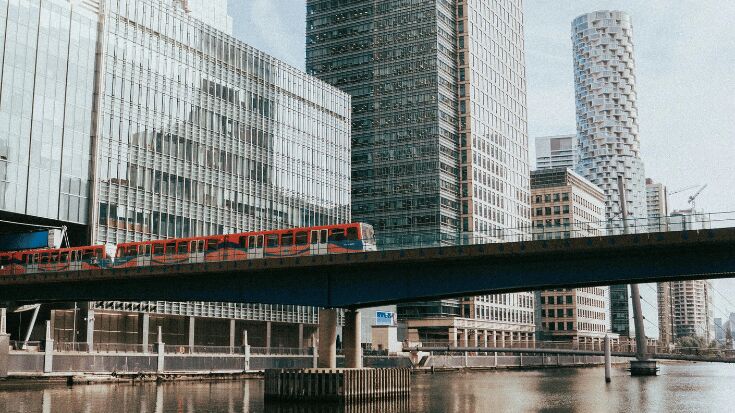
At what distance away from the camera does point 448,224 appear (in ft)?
579

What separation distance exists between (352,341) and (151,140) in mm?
56306

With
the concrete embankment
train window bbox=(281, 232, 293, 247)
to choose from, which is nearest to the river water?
train window bbox=(281, 232, 293, 247)

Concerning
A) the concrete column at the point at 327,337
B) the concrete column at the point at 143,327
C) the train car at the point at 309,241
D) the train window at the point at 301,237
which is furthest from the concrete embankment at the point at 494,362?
the concrete column at the point at 327,337

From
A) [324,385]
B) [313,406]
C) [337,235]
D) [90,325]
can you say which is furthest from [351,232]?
[90,325]

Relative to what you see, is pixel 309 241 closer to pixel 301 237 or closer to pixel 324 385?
pixel 301 237

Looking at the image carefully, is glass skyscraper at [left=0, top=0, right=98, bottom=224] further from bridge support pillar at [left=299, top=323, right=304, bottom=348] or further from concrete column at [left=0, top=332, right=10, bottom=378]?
bridge support pillar at [left=299, top=323, right=304, bottom=348]

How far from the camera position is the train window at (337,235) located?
68438 millimetres

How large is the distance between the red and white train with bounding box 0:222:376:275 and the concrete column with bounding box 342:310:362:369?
4964 mm

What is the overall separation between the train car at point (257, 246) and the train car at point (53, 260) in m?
2.74

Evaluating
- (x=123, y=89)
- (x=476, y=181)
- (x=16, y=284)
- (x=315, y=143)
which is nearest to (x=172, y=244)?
(x=16, y=284)

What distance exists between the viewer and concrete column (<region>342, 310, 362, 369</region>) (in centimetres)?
5962

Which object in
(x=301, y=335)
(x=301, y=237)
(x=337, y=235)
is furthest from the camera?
(x=301, y=335)

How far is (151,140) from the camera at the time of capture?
350ft

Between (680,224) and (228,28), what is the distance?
14004 centimetres
